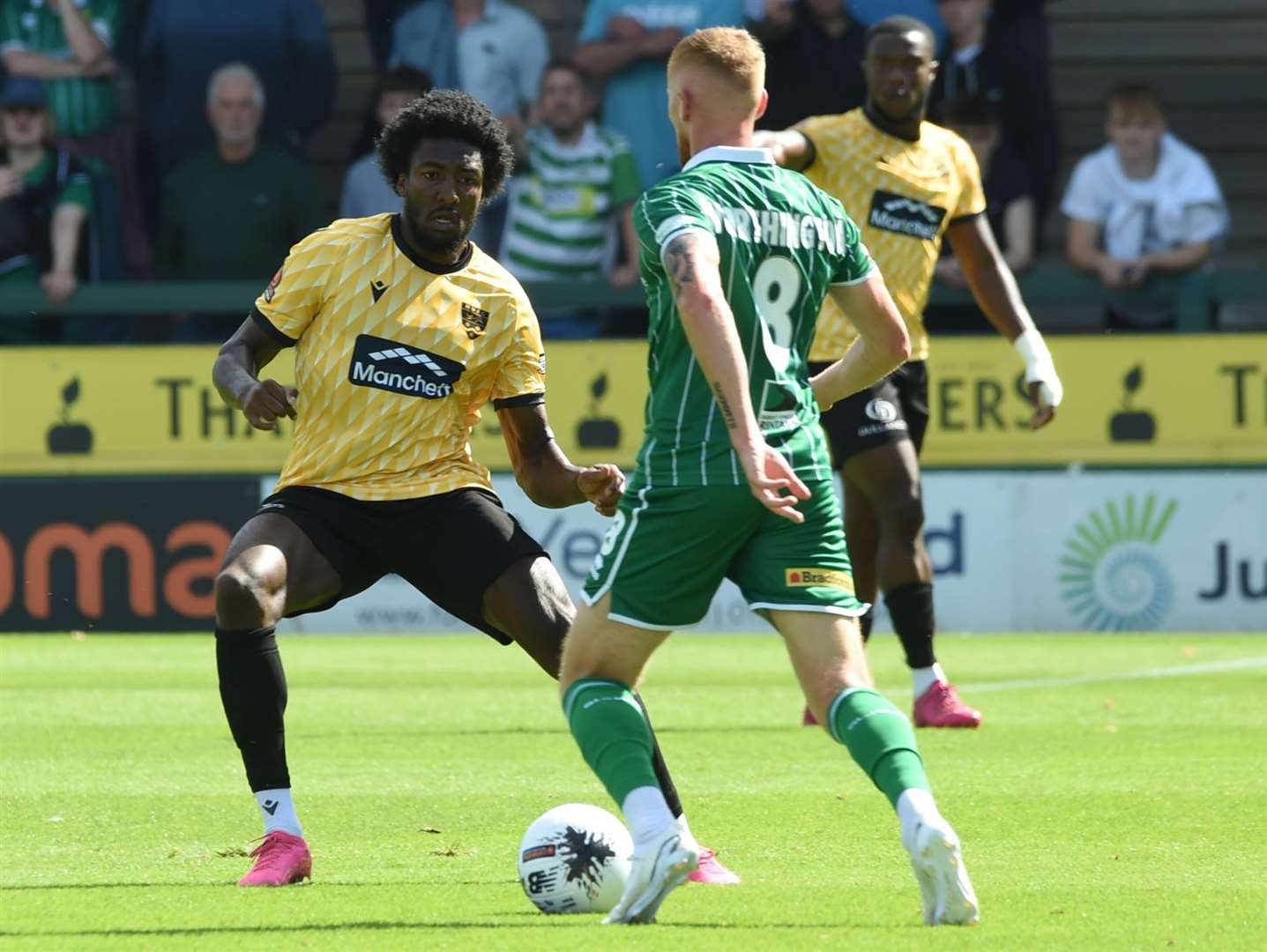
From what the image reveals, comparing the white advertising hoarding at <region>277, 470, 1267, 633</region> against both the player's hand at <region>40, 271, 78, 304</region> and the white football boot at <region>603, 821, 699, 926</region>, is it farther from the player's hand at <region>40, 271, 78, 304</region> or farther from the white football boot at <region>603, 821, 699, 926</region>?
the white football boot at <region>603, 821, 699, 926</region>

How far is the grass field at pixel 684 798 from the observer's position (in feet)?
16.8

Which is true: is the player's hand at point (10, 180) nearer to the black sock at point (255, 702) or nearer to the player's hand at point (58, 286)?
the player's hand at point (58, 286)

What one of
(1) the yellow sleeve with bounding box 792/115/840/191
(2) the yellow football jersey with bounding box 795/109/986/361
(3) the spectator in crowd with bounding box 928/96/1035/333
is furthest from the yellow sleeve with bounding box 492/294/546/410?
(3) the spectator in crowd with bounding box 928/96/1035/333

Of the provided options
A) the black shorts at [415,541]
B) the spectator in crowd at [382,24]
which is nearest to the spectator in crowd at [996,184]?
the spectator in crowd at [382,24]

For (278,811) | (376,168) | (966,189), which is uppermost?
(376,168)

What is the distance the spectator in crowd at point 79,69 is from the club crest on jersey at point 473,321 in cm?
989

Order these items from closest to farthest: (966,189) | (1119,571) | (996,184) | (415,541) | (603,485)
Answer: (603,485), (415,541), (966,189), (1119,571), (996,184)

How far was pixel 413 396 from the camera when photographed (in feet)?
20.6

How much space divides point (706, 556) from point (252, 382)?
1410mm

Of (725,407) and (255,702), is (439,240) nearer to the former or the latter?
(255,702)

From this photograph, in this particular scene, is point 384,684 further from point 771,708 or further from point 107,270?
point 107,270

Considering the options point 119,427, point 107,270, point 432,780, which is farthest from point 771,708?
point 107,270

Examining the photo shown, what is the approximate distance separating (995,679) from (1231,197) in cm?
785

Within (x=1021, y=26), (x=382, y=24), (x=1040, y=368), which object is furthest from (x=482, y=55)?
(x=1040, y=368)
